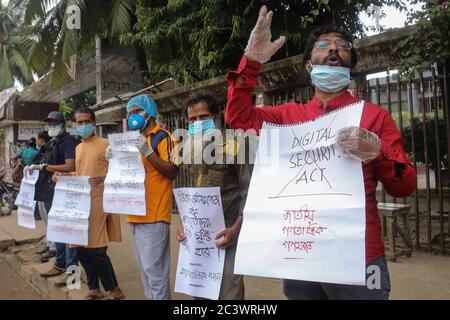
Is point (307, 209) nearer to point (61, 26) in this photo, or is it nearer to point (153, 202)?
point (153, 202)

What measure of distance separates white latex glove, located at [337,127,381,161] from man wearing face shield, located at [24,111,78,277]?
324cm

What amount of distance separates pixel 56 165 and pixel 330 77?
325 centimetres

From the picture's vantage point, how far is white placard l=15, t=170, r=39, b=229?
15.6 ft

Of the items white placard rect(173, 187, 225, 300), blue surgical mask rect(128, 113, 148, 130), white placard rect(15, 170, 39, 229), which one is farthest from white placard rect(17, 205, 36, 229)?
white placard rect(173, 187, 225, 300)

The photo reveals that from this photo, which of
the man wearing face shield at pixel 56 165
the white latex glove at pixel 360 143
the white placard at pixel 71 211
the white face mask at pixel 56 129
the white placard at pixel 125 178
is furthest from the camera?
the white face mask at pixel 56 129

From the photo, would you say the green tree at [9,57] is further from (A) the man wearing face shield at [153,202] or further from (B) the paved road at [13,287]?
(A) the man wearing face shield at [153,202]

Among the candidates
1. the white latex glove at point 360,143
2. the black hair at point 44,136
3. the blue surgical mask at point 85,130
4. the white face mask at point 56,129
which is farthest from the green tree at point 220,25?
the white latex glove at point 360,143

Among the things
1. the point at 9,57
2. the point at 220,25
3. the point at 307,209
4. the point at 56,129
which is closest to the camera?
the point at 307,209

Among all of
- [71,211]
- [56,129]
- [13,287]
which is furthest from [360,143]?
[13,287]

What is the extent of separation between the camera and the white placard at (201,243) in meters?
2.50

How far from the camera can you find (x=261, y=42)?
5.91 feet

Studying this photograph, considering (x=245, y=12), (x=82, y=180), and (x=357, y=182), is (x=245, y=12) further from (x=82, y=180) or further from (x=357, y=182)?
(x=357, y=182)

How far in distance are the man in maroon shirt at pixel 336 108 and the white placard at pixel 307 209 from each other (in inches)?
3.6

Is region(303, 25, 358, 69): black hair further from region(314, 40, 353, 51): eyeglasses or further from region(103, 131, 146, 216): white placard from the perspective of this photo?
region(103, 131, 146, 216): white placard
